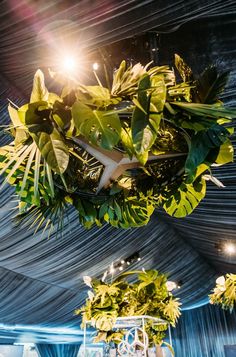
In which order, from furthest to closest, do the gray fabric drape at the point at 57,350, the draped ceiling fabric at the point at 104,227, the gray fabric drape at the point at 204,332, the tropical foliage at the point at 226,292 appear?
the gray fabric drape at the point at 57,350, the gray fabric drape at the point at 204,332, the tropical foliage at the point at 226,292, the draped ceiling fabric at the point at 104,227

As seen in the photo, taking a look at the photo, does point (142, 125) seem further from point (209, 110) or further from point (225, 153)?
point (225, 153)

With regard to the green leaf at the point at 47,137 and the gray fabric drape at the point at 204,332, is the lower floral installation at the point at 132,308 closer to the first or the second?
the green leaf at the point at 47,137

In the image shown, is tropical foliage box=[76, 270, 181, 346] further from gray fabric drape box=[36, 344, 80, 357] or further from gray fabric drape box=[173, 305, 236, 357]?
gray fabric drape box=[36, 344, 80, 357]

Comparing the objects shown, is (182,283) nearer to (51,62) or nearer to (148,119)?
(51,62)

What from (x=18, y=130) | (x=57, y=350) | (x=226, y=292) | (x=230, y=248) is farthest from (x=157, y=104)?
(x=57, y=350)

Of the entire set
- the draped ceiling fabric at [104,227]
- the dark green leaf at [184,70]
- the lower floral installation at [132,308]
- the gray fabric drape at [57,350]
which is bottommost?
the lower floral installation at [132,308]

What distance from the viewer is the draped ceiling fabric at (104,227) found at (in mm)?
1591

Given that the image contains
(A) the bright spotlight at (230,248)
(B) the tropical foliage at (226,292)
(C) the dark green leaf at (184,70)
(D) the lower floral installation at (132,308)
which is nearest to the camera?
(C) the dark green leaf at (184,70)

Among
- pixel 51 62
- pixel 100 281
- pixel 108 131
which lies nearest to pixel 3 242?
pixel 100 281

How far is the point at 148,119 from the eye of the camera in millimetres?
875

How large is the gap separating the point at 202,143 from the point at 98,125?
13.0 inches

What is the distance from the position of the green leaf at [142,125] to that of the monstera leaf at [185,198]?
417 mm

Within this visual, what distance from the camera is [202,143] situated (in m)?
0.96

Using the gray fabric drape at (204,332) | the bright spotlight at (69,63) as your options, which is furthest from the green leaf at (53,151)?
the gray fabric drape at (204,332)
